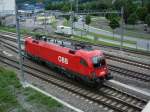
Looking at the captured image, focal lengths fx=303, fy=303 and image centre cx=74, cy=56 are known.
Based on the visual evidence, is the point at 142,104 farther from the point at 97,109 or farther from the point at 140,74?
the point at 140,74

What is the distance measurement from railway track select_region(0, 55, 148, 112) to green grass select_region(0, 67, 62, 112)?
268cm

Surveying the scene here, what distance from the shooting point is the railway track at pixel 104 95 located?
1847 cm

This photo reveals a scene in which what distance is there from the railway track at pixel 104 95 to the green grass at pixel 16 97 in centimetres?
268

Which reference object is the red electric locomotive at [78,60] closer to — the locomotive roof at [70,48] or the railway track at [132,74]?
the locomotive roof at [70,48]

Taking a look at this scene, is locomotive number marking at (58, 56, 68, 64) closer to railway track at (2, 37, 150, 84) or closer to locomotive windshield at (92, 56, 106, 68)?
locomotive windshield at (92, 56, 106, 68)

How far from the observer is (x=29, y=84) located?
2334 cm

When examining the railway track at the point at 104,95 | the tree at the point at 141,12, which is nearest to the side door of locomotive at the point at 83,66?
the railway track at the point at 104,95

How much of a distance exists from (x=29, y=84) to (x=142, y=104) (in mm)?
8909

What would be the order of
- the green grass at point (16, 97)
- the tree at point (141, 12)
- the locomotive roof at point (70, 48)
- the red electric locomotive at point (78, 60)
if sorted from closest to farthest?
the green grass at point (16, 97) → the red electric locomotive at point (78, 60) → the locomotive roof at point (70, 48) → the tree at point (141, 12)

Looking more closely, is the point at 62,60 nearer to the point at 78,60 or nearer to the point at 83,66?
the point at 78,60

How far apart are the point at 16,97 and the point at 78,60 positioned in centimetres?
545

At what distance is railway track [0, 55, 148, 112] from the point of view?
18.5 metres

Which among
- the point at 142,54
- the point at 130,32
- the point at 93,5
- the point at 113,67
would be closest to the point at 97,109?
the point at 113,67

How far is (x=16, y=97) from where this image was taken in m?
20.2
